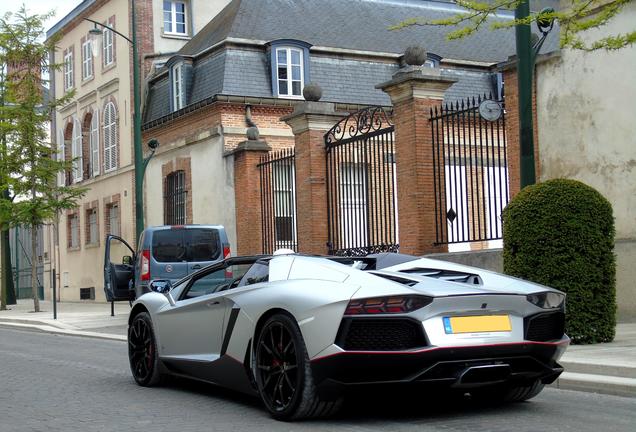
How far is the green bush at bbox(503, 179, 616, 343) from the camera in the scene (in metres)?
10.6

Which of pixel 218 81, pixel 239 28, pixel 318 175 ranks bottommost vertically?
pixel 318 175

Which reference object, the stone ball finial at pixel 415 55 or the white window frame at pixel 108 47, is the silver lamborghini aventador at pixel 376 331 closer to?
the stone ball finial at pixel 415 55

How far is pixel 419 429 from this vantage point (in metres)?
6.11

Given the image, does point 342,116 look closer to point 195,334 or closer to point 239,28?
point 239,28

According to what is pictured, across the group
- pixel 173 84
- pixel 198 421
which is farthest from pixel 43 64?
pixel 198 421

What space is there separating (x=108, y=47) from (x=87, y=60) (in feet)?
7.97

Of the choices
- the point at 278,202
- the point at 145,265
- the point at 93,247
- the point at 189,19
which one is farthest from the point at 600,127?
the point at 93,247

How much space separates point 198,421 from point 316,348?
121 centimetres

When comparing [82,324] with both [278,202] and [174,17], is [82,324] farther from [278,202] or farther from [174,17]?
[174,17]

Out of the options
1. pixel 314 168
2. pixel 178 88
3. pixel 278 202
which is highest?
pixel 178 88

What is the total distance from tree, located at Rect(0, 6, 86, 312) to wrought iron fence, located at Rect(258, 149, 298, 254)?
8.82 meters

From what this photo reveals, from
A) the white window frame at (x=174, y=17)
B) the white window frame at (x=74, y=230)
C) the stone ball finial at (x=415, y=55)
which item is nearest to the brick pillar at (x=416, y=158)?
the stone ball finial at (x=415, y=55)

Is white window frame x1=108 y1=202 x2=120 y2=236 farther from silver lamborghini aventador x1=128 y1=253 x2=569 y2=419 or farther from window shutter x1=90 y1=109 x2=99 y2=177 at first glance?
silver lamborghini aventador x1=128 y1=253 x2=569 y2=419

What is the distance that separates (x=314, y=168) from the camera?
19109mm
